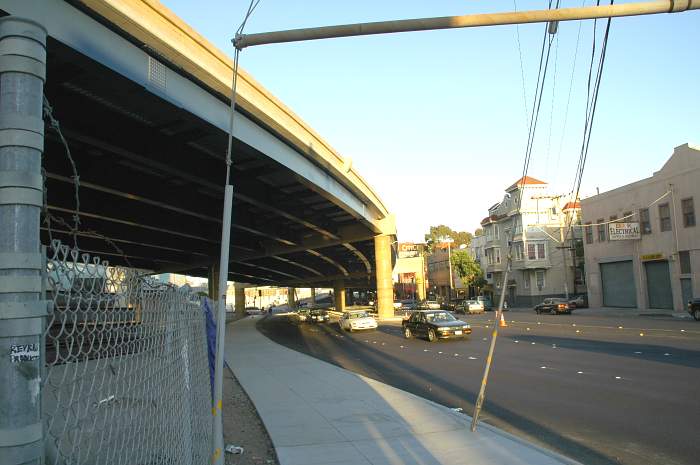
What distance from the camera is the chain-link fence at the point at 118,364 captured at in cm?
216

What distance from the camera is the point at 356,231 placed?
4447 centimetres

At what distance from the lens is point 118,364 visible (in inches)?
135

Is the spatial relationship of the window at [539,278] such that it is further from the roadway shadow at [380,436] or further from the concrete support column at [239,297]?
the roadway shadow at [380,436]

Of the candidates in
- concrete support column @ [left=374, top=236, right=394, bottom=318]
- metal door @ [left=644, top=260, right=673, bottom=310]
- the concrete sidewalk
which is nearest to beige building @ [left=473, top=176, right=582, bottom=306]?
metal door @ [left=644, top=260, right=673, bottom=310]

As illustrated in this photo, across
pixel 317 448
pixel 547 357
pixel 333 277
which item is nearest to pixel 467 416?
pixel 317 448

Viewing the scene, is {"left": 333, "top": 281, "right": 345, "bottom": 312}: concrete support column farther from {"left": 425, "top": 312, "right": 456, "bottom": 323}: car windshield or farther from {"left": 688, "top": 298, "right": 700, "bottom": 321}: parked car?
{"left": 425, "top": 312, "right": 456, "bottom": 323}: car windshield

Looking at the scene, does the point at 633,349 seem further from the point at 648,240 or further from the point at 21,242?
the point at 648,240

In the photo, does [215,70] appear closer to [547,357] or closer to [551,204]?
[547,357]

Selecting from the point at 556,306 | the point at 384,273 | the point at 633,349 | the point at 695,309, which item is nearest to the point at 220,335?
the point at 633,349

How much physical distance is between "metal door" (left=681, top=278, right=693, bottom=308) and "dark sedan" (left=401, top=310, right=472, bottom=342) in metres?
22.6

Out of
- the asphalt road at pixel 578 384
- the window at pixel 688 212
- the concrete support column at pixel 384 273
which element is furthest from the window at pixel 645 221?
the asphalt road at pixel 578 384

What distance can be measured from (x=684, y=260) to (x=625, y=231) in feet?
18.1

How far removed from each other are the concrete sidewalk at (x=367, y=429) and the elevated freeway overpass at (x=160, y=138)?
12.6 feet

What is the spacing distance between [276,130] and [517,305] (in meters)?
56.0
